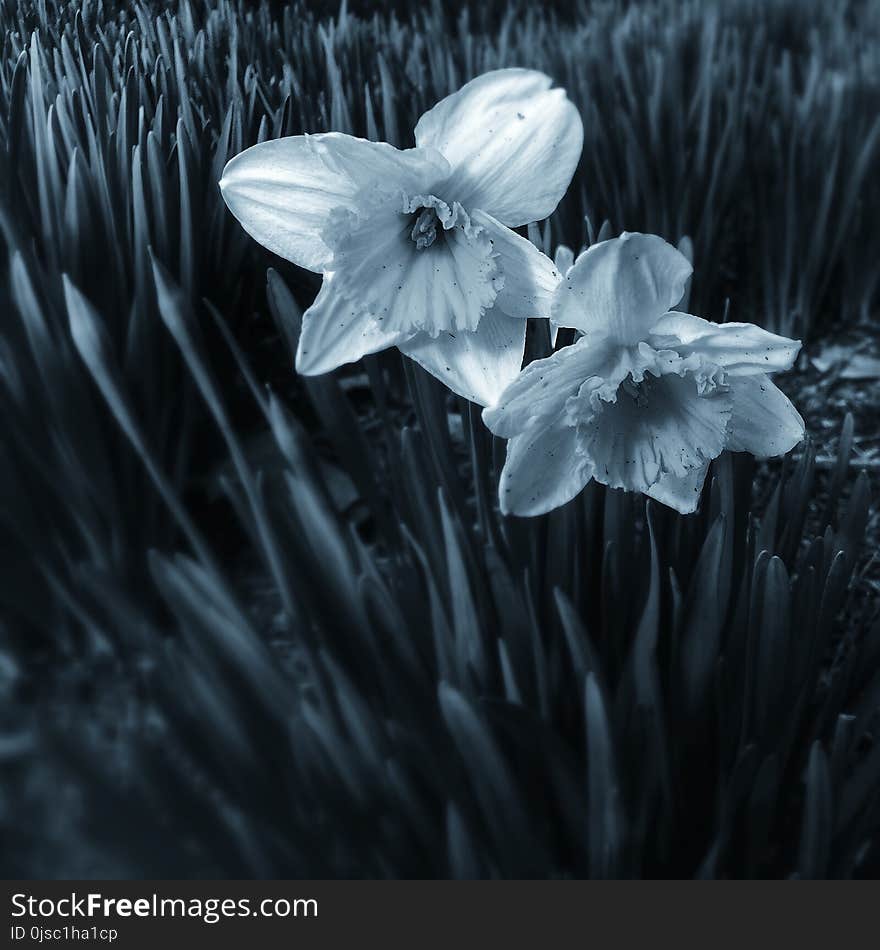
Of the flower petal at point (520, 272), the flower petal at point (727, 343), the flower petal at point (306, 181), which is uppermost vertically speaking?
the flower petal at point (306, 181)

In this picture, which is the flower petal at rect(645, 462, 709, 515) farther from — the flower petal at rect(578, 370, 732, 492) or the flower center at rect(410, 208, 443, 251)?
the flower center at rect(410, 208, 443, 251)

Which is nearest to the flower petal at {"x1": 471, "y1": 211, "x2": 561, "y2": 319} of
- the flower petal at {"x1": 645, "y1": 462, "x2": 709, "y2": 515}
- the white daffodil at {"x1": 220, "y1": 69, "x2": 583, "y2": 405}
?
the white daffodil at {"x1": 220, "y1": 69, "x2": 583, "y2": 405}

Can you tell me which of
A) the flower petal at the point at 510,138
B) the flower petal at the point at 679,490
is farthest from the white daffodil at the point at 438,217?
the flower petal at the point at 679,490

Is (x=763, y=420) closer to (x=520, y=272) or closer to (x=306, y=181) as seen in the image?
(x=520, y=272)

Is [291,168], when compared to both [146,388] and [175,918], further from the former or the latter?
[175,918]

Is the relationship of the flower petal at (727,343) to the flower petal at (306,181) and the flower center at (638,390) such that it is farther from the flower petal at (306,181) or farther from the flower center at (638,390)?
the flower petal at (306,181)

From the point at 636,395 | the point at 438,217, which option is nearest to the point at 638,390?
the point at 636,395
